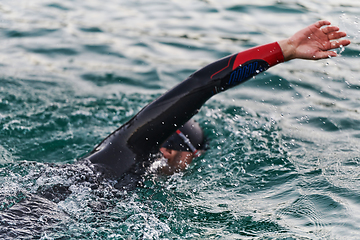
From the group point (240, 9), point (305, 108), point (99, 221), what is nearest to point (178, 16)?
point (240, 9)

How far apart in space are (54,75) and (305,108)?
13.9 ft

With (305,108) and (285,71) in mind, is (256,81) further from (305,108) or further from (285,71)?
(305,108)

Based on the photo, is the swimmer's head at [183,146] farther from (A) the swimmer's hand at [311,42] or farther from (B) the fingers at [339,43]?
(B) the fingers at [339,43]

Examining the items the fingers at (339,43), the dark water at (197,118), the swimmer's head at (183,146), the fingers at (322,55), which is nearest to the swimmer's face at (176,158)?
the swimmer's head at (183,146)

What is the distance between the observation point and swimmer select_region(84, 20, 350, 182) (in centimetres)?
361

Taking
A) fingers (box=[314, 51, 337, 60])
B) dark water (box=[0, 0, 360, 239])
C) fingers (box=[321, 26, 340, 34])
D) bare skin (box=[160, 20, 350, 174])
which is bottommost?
dark water (box=[0, 0, 360, 239])

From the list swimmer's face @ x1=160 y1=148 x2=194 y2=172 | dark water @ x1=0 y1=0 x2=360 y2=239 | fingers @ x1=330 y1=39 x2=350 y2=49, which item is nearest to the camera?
dark water @ x1=0 y1=0 x2=360 y2=239

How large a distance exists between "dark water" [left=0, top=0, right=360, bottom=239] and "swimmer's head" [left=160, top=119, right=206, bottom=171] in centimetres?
15

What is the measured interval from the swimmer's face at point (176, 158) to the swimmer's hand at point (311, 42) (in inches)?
57.2

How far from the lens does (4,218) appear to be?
2965 millimetres

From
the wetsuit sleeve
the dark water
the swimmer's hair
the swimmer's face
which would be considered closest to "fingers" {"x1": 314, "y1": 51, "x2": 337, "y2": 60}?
the wetsuit sleeve

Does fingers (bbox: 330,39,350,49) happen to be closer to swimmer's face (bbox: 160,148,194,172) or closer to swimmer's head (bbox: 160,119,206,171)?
swimmer's head (bbox: 160,119,206,171)

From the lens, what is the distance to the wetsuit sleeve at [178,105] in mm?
3604

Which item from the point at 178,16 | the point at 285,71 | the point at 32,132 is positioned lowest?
the point at 32,132
